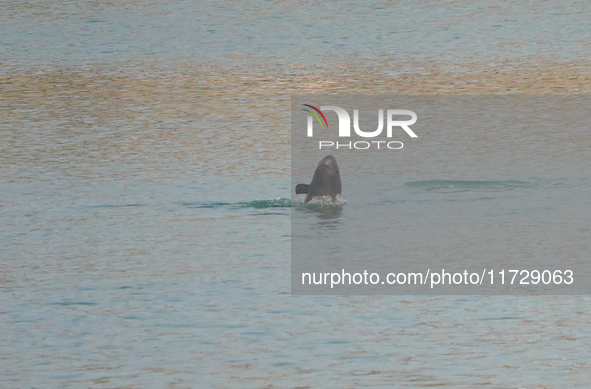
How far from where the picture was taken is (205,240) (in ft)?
63.2

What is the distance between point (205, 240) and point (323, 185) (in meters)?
2.97

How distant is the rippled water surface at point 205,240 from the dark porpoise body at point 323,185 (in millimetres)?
296

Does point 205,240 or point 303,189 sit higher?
point 303,189

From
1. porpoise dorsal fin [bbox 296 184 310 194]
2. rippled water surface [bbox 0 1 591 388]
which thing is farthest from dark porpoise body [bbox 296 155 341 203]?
rippled water surface [bbox 0 1 591 388]

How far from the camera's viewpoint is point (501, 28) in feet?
155

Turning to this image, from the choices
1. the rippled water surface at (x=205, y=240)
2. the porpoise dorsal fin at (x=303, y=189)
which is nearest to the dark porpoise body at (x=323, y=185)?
the porpoise dorsal fin at (x=303, y=189)

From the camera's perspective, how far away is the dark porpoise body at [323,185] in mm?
21594

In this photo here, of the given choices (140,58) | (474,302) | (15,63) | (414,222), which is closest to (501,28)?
(140,58)

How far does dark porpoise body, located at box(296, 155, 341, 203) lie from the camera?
2159cm

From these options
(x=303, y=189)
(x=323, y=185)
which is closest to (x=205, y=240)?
(x=303, y=189)

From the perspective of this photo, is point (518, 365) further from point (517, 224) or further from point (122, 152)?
point (122, 152)

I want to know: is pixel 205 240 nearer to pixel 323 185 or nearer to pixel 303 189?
pixel 303 189

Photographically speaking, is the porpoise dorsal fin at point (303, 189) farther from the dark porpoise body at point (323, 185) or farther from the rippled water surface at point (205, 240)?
the rippled water surface at point (205, 240)

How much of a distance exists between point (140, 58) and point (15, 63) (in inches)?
147
